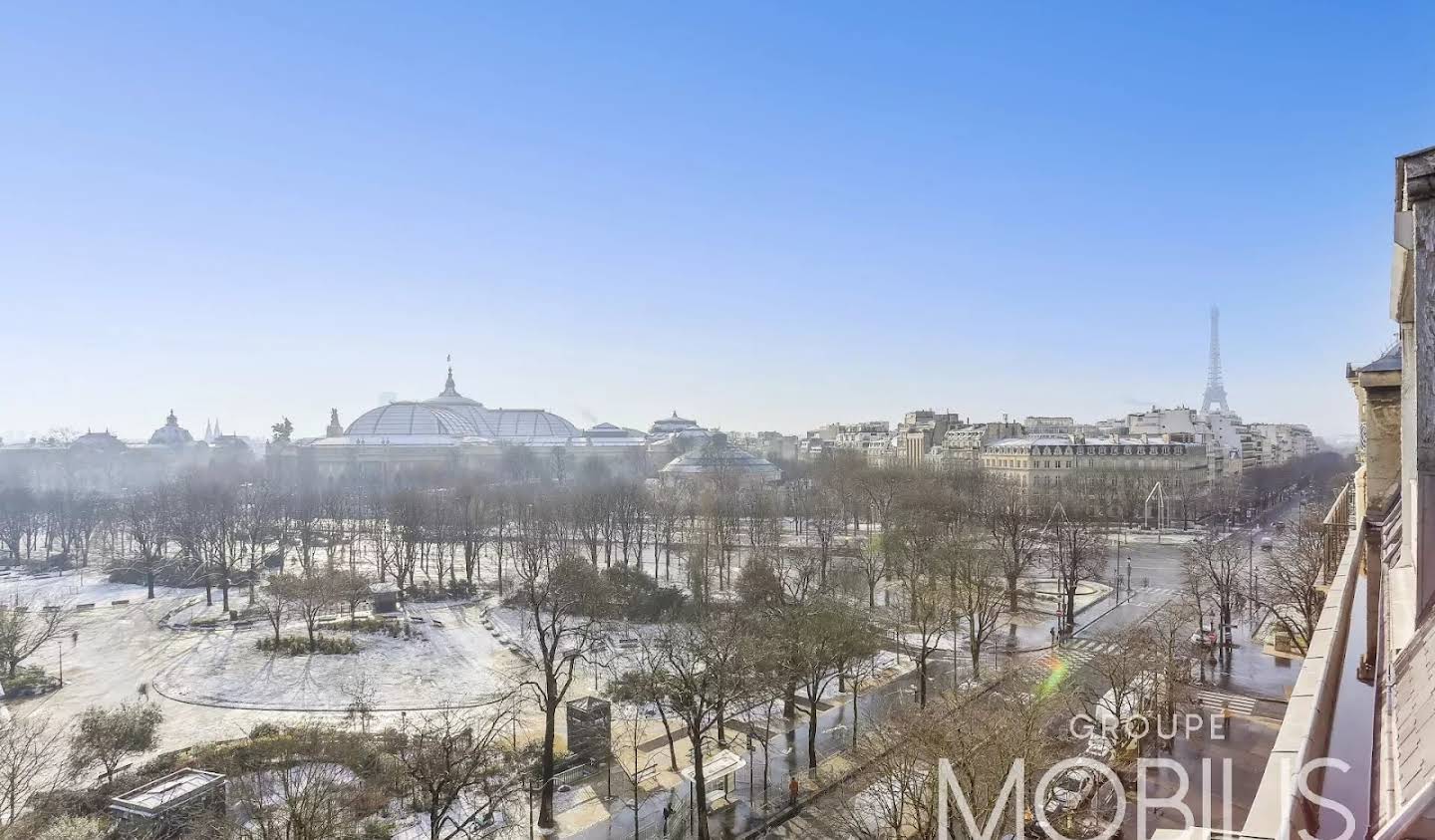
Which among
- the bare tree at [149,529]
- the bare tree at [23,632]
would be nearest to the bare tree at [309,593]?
the bare tree at [23,632]

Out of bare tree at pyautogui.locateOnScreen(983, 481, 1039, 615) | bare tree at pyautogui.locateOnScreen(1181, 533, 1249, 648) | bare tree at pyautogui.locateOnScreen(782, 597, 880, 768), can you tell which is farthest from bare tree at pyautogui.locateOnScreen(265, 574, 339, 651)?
bare tree at pyautogui.locateOnScreen(1181, 533, 1249, 648)

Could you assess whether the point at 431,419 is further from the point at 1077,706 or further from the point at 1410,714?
the point at 1410,714

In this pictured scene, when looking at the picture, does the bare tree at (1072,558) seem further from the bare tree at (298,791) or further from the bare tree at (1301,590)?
the bare tree at (298,791)

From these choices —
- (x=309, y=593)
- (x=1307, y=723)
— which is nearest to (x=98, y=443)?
(x=309, y=593)

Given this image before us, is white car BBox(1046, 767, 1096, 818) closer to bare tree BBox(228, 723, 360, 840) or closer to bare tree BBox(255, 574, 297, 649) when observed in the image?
bare tree BBox(228, 723, 360, 840)

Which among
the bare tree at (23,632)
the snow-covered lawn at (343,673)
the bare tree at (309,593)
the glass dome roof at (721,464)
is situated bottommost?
the snow-covered lawn at (343,673)

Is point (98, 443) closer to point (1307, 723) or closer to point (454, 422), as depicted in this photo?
→ point (454, 422)
